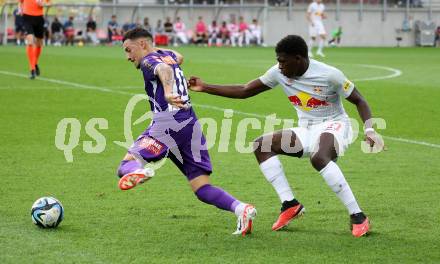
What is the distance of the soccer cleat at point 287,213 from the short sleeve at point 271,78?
3.76 ft

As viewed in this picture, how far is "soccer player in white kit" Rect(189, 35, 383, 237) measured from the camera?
8.02 metres

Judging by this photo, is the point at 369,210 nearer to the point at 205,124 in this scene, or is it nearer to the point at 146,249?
the point at 146,249

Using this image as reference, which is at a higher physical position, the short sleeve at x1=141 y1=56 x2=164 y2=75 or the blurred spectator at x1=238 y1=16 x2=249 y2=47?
the short sleeve at x1=141 y1=56 x2=164 y2=75

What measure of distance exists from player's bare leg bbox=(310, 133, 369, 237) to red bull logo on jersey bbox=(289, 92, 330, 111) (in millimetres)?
374

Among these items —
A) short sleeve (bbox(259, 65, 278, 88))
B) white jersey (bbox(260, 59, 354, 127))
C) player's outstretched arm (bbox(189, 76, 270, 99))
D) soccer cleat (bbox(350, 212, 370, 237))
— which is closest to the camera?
soccer cleat (bbox(350, 212, 370, 237))

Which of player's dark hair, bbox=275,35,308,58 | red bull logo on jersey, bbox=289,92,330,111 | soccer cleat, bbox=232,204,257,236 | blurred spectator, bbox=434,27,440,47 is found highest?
player's dark hair, bbox=275,35,308,58

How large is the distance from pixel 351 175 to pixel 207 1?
44345mm

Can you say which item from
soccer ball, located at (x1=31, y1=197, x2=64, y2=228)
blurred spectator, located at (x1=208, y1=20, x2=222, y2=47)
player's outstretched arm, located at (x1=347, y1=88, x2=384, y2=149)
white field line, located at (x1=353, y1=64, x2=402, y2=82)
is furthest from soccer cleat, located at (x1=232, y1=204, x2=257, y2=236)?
blurred spectator, located at (x1=208, y1=20, x2=222, y2=47)

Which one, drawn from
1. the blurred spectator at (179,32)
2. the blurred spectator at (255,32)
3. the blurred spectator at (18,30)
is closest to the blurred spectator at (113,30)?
the blurred spectator at (179,32)

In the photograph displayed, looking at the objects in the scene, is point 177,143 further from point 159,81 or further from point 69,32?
point 69,32

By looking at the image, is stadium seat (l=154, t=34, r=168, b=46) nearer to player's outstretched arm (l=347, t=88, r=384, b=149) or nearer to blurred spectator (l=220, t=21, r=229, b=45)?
blurred spectator (l=220, t=21, r=229, b=45)

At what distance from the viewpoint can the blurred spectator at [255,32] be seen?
171ft

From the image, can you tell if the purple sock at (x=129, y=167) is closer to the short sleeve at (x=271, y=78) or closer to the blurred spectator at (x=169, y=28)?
the short sleeve at (x=271, y=78)

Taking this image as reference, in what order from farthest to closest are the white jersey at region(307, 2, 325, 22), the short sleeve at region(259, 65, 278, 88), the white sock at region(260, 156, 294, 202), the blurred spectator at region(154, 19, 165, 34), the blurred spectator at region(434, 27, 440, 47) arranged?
the blurred spectator at region(434, 27, 440, 47), the blurred spectator at region(154, 19, 165, 34), the white jersey at region(307, 2, 325, 22), the short sleeve at region(259, 65, 278, 88), the white sock at region(260, 156, 294, 202)
